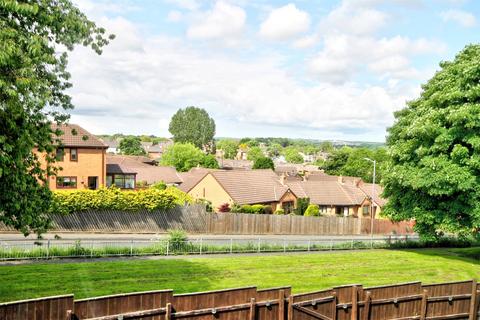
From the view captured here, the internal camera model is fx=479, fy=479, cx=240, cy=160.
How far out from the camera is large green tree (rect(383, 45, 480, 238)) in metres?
25.4

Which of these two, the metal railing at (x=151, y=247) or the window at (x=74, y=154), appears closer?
the metal railing at (x=151, y=247)

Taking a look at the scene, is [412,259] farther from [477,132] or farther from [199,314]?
[199,314]

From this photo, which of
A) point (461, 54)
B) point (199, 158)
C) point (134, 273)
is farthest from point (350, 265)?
point (199, 158)

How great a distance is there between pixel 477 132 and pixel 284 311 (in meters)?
16.6

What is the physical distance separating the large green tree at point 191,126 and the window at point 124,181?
83357 mm

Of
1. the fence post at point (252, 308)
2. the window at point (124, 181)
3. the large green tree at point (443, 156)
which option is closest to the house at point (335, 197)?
the window at point (124, 181)

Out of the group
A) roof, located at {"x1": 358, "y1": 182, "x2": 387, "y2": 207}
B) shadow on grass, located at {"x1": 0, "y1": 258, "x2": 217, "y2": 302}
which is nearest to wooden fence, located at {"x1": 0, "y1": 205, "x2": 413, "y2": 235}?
shadow on grass, located at {"x1": 0, "y1": 258, "x2": 217, "y2": 302}

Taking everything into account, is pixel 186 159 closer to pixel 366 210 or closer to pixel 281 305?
pixel 366 210

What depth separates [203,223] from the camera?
44.4 meters

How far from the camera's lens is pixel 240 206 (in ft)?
172

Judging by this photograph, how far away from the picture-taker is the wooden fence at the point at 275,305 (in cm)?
1245

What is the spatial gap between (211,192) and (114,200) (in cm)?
1852

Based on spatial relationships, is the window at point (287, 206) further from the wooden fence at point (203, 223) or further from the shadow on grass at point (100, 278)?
the shadow on grass at point (100, 278)

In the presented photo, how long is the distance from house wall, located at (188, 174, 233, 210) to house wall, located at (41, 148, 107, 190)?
42.0ft
